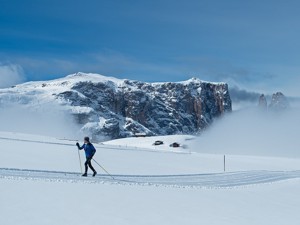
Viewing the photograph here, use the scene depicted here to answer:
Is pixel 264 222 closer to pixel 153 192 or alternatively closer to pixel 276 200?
pixel 153 192

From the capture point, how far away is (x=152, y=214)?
17.7m

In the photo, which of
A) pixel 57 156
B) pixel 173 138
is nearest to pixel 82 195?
pixel 57 156

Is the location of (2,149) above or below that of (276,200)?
above

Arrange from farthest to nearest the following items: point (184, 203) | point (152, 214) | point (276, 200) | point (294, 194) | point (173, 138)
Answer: point (173, 138), point (294, 194), point (276, 200), point (184, 203), point (152, 214)

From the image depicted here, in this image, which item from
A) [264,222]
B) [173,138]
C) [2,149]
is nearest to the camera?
[264,222]

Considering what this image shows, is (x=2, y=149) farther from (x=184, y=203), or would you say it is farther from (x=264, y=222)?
(x=264, y=222)

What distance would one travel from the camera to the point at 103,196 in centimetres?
1986

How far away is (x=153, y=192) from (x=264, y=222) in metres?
6.43

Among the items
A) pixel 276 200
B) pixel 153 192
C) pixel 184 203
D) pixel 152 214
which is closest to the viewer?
pixel 152 214

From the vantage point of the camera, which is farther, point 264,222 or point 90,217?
point 264,222

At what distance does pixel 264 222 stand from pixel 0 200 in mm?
11208

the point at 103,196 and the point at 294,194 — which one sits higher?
the point at 103,196

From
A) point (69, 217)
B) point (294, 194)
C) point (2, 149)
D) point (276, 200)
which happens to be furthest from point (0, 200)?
point (2, 149)

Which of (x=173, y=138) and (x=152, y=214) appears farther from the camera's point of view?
(x=173, y=138)
